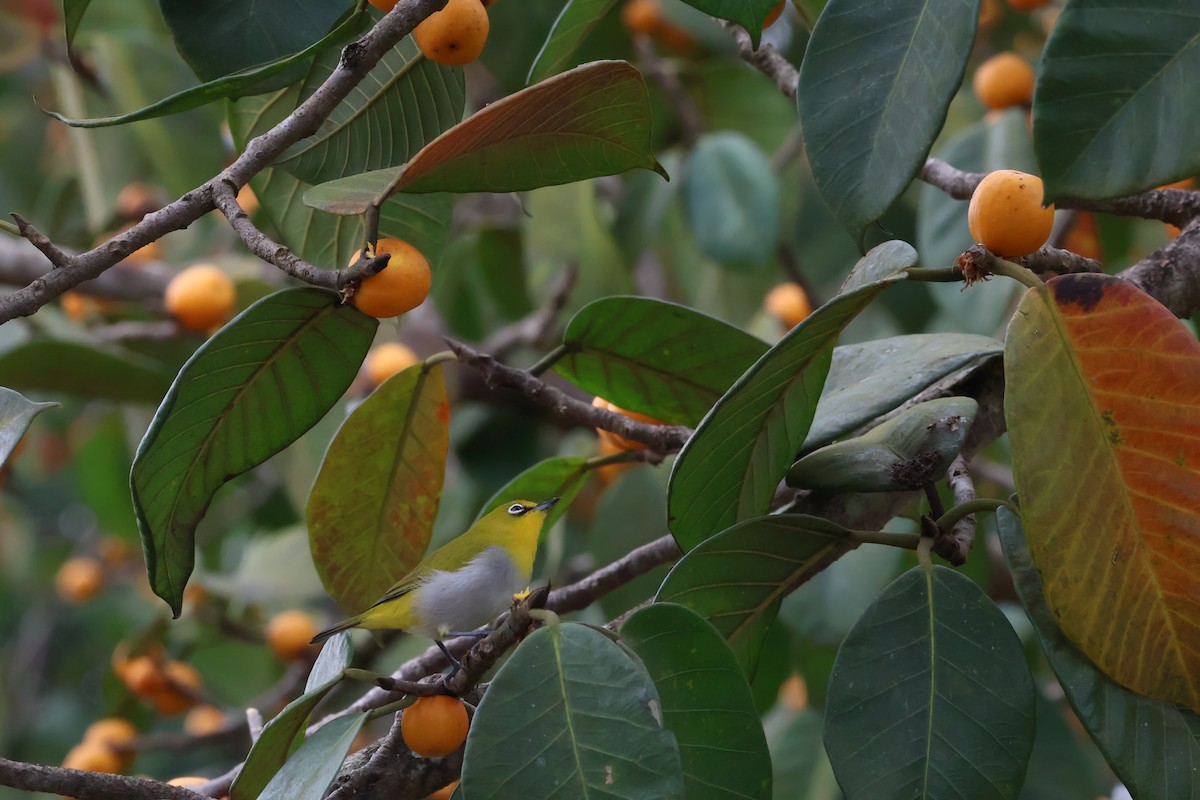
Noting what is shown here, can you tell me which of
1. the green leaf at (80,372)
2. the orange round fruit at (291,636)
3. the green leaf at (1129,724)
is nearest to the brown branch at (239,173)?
the green leaf at (1129,724)

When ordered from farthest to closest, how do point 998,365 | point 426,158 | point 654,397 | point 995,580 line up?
point 995,580 < point 654,397 < point 998,365 < point 426,158

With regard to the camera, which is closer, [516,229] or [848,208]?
[848,208]

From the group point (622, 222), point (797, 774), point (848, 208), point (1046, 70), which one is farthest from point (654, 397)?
point (622, 222)

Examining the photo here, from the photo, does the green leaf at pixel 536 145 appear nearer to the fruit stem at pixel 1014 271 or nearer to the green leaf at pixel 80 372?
the fruit stem at pixel 1014 271

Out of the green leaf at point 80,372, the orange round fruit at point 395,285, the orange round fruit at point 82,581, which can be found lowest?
the orange round fruit at point 82,581

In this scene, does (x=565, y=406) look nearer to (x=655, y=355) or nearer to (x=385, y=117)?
(x=655, y=355)

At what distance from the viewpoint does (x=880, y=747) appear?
83 cm

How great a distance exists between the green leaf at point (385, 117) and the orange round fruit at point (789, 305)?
1.20 metres

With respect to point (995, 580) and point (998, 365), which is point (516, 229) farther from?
point (998, 365)

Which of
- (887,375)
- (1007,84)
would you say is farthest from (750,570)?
(1007,84)

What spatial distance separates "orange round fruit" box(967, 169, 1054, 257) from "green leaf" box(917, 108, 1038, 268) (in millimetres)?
878

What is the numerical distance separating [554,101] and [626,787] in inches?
18.9

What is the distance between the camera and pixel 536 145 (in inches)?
36.2

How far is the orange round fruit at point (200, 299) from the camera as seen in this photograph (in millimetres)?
2080
